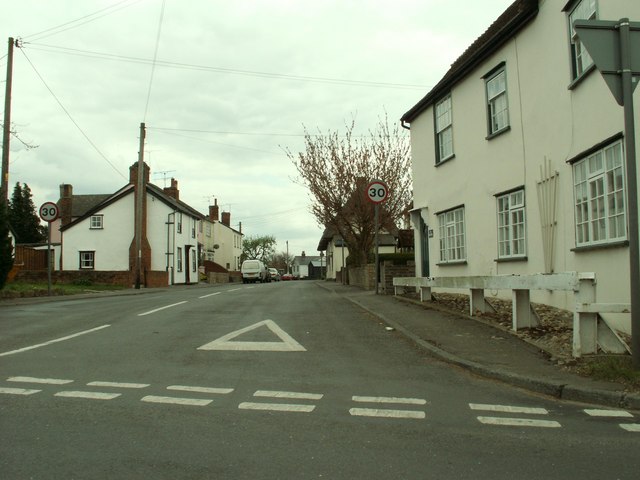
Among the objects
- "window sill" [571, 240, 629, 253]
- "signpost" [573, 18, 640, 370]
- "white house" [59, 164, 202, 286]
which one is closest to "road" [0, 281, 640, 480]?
"signpost" [573, 18, 640, 370]

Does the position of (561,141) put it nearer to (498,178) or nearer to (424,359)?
(498,178)

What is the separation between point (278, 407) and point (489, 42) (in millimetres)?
10567

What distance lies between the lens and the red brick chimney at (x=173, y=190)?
56.4 meters

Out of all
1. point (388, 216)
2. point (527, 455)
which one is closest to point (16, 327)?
point (527, 455)

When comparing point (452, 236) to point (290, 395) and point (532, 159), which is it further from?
point (290, 395)

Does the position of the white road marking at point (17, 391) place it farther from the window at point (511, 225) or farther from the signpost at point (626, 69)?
the window at point (511, 225)

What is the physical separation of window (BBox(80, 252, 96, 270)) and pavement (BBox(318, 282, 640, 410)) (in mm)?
36990

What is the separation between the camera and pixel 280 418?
508 centimetres

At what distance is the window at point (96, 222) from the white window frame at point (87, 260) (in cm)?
193

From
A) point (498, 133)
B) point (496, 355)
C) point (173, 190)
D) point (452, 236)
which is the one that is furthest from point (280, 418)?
point (173, 190)

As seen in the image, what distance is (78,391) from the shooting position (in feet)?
19.8

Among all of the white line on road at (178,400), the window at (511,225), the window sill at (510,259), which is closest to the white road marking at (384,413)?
the white line on road at (178,400)

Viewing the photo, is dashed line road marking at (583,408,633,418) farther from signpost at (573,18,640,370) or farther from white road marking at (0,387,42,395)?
white road marking at (0,387,42,395)

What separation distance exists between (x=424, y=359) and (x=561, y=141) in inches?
203
